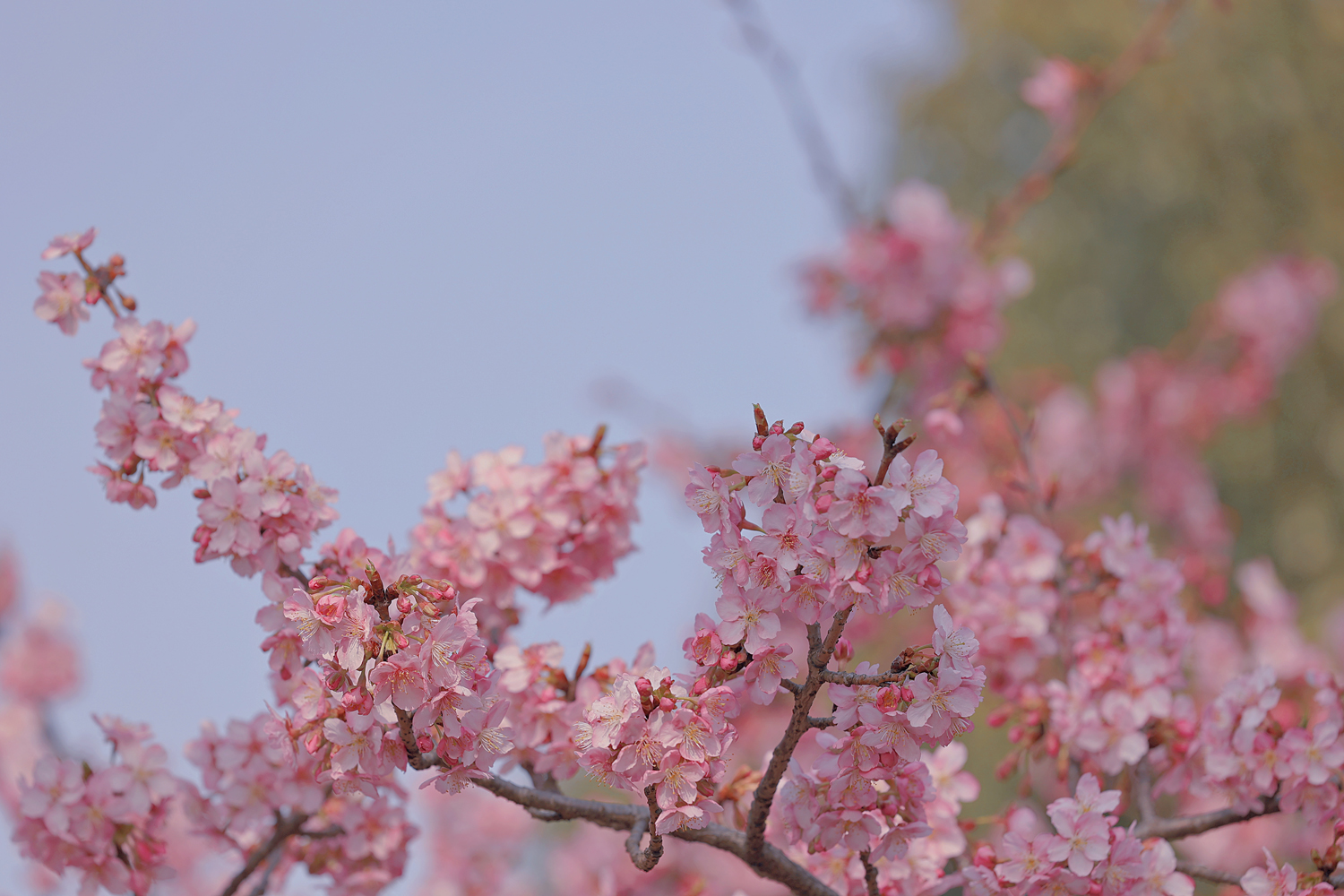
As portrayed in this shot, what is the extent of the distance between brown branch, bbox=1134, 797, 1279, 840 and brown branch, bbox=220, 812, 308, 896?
145 centimetres

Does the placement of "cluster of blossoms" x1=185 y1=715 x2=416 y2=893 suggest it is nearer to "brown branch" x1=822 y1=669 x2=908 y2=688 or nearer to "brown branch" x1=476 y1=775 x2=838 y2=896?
"brown branch" x1=476 y1=775 x2=838 y2=896

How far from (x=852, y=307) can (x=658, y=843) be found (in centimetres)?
299

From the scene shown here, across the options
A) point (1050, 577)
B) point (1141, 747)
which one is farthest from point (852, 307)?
point (1141, 747)

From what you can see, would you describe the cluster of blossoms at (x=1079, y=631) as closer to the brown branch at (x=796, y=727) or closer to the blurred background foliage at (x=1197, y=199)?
the brown branch at (x=796, y=727)

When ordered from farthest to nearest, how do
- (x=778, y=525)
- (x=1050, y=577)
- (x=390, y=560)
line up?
(x=1050, y=577), (x=390, y=560), (x=778, y=525)

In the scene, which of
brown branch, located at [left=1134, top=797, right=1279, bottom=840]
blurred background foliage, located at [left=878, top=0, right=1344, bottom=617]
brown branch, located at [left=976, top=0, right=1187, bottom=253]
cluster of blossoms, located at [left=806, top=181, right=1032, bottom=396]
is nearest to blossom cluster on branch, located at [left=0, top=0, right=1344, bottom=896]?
brown branch, located at [left=1134, top=797, right=1279, bottom=840]

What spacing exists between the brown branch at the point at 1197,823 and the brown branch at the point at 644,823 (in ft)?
2.12

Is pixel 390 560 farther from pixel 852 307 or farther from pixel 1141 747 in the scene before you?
pixel 852 307

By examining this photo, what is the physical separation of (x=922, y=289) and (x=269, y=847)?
3022mm

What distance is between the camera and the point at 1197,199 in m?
7.35

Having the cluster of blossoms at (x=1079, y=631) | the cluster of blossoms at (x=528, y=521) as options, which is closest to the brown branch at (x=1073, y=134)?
the cluster of blossoms at (x=1079, y=631)

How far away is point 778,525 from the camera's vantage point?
3.86 ft

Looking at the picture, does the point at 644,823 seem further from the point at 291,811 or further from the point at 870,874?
the point at 291,811

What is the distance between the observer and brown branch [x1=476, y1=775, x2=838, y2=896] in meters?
1.42
